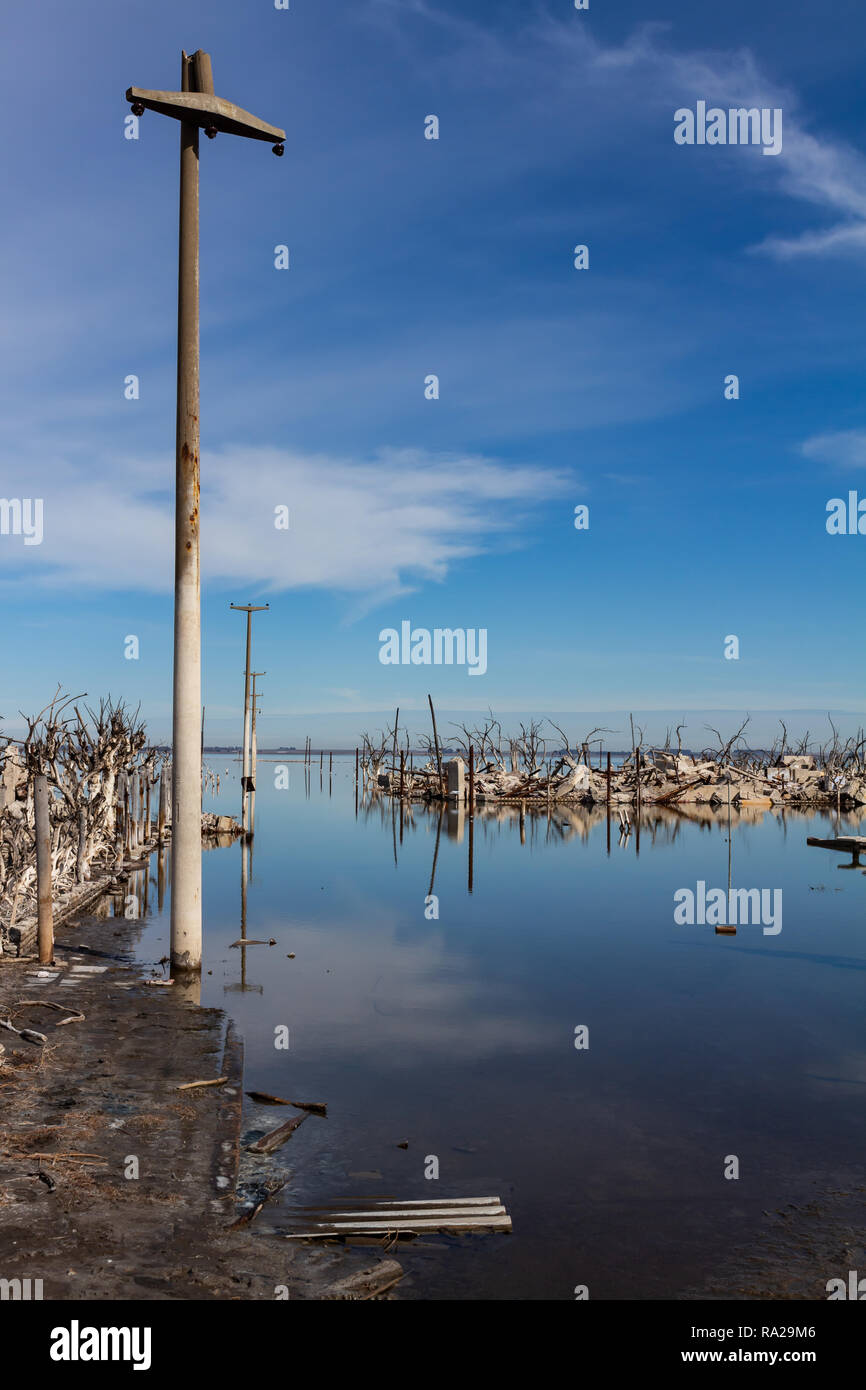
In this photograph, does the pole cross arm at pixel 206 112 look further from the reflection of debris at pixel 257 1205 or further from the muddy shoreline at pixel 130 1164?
the reflection of debris at pixel 257 1205

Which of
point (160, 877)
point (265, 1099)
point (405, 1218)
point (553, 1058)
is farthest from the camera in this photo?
point (160, 877)

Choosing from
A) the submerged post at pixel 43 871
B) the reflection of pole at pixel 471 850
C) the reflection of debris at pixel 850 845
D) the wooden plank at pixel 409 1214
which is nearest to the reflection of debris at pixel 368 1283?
the wooden plank at pixel 409 1214

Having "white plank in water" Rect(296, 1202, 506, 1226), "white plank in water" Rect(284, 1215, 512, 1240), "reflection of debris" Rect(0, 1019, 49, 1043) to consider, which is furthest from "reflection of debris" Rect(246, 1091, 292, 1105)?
"white plank in water" Rect(284, 1215, 512, 1240)

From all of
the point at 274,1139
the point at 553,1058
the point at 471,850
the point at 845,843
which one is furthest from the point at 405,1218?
the point at 845,843

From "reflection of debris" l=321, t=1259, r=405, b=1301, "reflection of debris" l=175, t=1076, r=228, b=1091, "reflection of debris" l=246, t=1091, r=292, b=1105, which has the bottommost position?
"reflection of debris" l=246, t=1091, r=292, b=1105

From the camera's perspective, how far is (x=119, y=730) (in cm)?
1991

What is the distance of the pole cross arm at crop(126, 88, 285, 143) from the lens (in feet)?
36.3

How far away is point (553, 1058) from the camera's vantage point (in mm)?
10281

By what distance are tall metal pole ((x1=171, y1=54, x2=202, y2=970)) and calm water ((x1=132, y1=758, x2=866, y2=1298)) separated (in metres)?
1.34

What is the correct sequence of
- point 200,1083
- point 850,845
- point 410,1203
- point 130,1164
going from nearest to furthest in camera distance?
point 130,1164
point 410,1203
point 200,1083
point 850,845

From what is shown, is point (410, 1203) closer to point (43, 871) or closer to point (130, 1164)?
point (130, 1164)

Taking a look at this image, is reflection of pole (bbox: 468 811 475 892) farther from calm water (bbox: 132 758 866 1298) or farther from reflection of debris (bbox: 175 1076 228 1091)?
reflection of debris (bbox: 175 1076 228 1091)

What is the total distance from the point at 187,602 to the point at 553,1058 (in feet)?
20.4

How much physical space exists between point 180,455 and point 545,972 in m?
8.68
